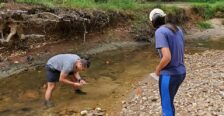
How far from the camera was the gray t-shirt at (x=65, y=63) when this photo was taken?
298 inches

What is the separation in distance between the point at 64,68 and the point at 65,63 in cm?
9

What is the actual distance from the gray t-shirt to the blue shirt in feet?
8.91

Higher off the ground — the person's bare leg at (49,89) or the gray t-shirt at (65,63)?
the gray t-shirt at (65,63)

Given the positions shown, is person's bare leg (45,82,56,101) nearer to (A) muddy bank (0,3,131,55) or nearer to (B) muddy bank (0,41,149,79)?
(B) muddy bank (0,41,149,79)

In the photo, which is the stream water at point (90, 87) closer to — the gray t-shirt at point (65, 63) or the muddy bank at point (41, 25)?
the gray t-shirt at point (65, 63)

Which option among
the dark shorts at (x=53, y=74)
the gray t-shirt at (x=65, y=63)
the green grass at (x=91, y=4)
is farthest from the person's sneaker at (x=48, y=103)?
the green grass at (x=91, y=4)

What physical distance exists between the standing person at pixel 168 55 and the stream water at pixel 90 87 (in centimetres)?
277

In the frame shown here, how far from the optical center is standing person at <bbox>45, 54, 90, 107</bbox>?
7.42 meters

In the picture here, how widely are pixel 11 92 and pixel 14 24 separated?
11.5 feet

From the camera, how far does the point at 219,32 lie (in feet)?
65.7

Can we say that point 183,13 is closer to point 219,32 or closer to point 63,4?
point 219,32

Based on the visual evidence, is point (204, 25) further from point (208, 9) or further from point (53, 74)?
point (53, 74)

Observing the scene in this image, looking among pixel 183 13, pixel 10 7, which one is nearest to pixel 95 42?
pixel 10 7

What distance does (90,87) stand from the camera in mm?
9664
